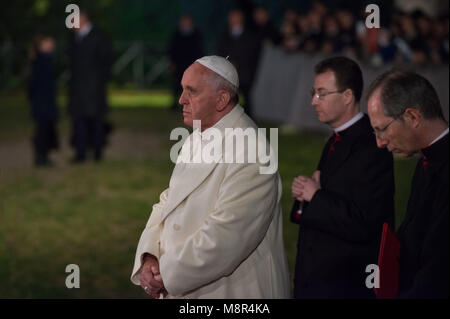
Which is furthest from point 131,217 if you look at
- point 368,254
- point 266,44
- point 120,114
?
point 120,114

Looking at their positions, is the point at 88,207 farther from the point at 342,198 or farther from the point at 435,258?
the point at 435,258

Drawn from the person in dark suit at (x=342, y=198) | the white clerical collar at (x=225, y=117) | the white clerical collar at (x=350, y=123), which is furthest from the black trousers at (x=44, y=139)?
the white clerical collar at (x=225, y=117)

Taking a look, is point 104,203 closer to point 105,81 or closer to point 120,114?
point 105,81

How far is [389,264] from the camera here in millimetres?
3320

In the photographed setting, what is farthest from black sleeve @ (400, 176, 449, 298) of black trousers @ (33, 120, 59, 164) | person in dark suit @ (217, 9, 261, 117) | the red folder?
person in dark suit @ (217, 9, 261, 117)

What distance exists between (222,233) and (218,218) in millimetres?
62

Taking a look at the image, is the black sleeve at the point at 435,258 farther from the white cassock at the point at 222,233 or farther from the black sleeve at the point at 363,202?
the black sleeve at the point at 363,202

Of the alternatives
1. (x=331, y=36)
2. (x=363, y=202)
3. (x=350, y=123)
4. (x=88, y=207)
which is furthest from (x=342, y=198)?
(x=331, y=36)

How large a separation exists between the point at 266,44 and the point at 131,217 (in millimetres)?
10564

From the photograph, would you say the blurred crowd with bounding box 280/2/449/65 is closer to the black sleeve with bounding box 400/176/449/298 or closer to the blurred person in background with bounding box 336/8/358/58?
the blurred person in background with bounding box 336/8/358/58

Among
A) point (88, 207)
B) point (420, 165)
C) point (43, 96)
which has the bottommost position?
point (88, 207)

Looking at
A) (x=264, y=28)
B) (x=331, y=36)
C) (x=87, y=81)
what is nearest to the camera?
(x=87, y=81)

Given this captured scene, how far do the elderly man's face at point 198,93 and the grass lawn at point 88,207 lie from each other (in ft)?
11.3

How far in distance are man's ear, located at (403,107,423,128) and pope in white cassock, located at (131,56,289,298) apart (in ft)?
1.95
